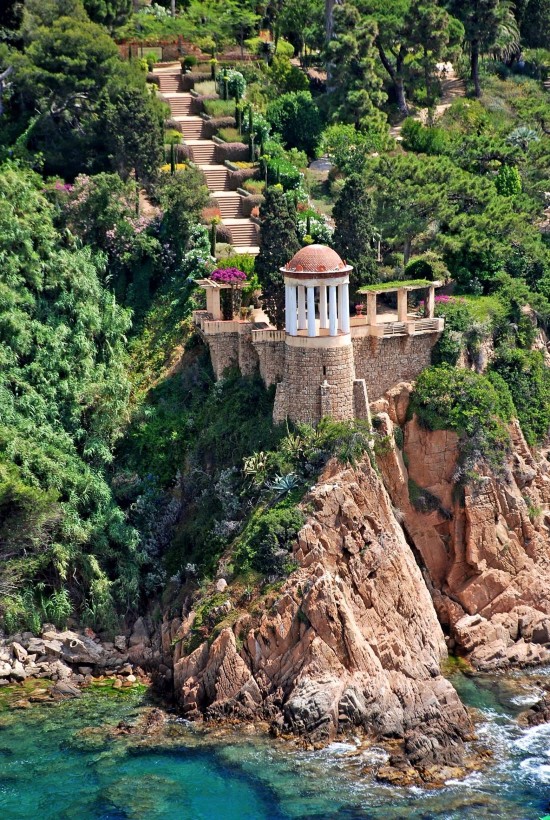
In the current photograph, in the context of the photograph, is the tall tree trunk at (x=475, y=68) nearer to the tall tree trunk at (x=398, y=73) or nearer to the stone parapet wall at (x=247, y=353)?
the tall tree trunk at (x=398, y=73)

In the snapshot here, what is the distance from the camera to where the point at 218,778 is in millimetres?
58812

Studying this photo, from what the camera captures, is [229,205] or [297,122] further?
[297,122]

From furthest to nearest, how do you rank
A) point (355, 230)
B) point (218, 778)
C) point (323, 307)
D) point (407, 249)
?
1. point (407, 249)
2. point (355, 230)
3. point (323, 307)
4. point (218, 778)

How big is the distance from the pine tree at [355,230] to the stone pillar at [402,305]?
112 inches

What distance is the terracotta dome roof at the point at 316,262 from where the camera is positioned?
65.5 meters

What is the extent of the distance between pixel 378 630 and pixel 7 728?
13.4 metres

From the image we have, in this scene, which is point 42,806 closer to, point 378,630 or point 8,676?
point 8,676

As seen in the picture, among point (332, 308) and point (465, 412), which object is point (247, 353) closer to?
point (332, 308)

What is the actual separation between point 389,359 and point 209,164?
19621 mm

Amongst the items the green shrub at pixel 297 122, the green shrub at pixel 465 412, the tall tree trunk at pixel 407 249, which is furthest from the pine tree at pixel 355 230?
the green shrub at pixel 297 122

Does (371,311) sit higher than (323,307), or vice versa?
(323,307)

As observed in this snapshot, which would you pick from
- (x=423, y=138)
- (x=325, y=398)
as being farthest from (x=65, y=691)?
(x=423, y=138)

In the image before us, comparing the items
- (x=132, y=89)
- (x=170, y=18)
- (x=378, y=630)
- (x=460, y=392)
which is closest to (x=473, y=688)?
(x=378, y=630)

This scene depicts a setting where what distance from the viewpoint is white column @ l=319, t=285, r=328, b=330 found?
65.8m
